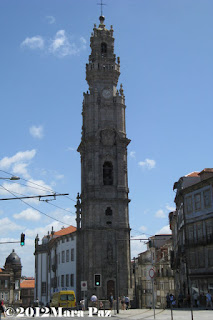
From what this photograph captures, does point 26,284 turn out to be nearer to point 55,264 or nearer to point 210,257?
point 55,264

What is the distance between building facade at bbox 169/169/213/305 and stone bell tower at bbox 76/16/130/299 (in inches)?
538

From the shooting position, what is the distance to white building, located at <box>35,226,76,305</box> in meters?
67.1

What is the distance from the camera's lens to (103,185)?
198ft

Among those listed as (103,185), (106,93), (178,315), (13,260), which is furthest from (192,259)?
(13,260)

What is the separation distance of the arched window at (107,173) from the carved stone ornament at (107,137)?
273cm

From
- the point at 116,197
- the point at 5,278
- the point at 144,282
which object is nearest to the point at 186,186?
the point at 116,197

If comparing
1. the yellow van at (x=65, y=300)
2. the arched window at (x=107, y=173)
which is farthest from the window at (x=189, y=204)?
the arched window at (x=107, y=173)

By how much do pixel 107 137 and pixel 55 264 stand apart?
27.0m

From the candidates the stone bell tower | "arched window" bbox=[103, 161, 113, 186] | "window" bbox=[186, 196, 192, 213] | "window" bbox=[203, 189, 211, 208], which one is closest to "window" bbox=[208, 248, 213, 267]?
"window" bbox=[203, 189, 211, 208]

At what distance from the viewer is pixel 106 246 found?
191ft

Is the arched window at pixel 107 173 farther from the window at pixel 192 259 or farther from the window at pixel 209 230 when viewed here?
the window at pixel 209 230

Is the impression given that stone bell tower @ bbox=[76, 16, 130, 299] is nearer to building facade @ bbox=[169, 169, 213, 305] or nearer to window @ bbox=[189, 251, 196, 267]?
building facade @ bbox=[169, 169, 213, 305]

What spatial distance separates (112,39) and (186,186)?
3223 centimetres

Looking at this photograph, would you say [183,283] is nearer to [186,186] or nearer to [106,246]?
[186,186]
